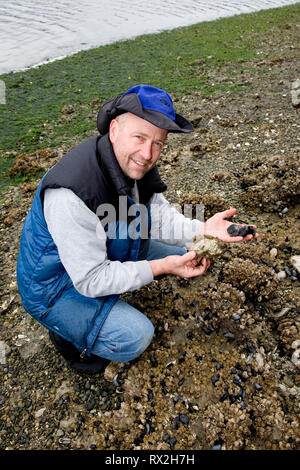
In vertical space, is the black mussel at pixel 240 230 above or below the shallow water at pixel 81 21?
below

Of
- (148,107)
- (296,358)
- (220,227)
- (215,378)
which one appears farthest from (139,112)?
(296,358)

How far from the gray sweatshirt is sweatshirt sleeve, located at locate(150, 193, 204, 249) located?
104cm

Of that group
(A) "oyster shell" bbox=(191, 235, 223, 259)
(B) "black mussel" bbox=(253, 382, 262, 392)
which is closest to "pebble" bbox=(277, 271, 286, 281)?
(A) "oyster shell" bbox=(191, 235, 223, 259)

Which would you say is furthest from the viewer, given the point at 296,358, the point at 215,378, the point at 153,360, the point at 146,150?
the point at 153,360

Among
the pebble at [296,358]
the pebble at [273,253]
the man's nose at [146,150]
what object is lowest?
the pebble at [296,358]

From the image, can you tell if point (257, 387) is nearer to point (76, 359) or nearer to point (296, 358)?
point (296, 358)

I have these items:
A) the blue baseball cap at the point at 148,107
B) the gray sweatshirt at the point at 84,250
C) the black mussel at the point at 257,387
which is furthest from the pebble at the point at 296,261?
the blue baseball cap at the point at 148,107

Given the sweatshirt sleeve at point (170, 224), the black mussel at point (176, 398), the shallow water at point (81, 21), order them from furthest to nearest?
the shallow water at point (81, 21) < the sweatshirt sleeve at point (170, 224) < the black mussel at point (176, 398)

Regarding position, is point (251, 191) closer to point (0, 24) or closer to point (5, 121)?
point (5, 121)

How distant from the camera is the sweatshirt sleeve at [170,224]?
425 cm

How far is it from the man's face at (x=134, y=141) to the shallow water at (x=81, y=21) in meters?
15.7

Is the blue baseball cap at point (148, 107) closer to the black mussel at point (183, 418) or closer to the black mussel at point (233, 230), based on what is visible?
the black mussel at point (233, 230)

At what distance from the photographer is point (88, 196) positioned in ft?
10.0

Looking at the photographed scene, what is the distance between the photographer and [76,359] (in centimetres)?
407
